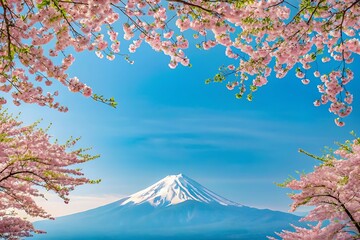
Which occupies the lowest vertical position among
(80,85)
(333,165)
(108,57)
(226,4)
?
(80,85)

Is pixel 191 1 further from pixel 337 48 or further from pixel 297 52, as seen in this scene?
pixel 337 48

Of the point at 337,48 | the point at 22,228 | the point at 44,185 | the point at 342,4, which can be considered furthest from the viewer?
the point at 22,228

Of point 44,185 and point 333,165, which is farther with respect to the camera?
point 333,165

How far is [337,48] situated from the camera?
6.86 m

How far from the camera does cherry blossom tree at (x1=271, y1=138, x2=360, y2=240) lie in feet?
40.4

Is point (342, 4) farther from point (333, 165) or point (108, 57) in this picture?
point (333, 165)

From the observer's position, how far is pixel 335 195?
12.8 m

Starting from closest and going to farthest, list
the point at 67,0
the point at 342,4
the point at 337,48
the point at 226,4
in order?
1. the point at 67,0
2. the point at 226,4
3. the point at 342,4
4. the point at 337,48

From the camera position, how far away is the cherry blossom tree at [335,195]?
12328mm

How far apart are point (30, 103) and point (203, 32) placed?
3230 mm

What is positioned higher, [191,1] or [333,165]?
[333,165]

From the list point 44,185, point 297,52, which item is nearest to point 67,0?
point 297,52

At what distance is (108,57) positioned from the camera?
20.2 feet

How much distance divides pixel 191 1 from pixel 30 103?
3103 mm
